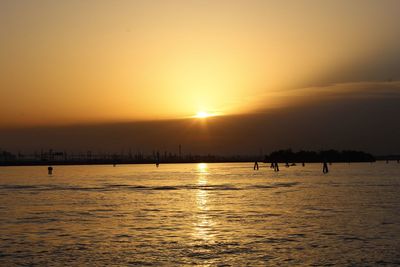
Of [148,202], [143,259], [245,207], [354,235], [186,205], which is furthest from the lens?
[148,202]

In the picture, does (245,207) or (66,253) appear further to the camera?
(245,207)

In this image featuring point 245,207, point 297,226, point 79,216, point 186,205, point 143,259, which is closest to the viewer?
point 143,259

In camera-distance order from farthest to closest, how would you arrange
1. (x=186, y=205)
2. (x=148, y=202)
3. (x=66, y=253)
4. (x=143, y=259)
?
(x=148, y=202), (x=186, y=205), (x=66, y=253), (x=143, y=259)

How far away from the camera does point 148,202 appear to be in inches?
1838

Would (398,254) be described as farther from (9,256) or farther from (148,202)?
(148,202)

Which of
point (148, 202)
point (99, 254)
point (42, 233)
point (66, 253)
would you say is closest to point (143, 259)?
point (99, 254)

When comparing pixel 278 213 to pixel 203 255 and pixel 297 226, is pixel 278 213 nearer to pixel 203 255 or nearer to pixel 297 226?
pixel 297 226

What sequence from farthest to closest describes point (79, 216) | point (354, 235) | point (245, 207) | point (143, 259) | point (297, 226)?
point (245, 207) → point (79, 216) → point (297, 226) → point (354, 235) → point (143, 259)

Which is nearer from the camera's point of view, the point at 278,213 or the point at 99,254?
the point at 99,254

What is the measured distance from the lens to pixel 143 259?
20.5m

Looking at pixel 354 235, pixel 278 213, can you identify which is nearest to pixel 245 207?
pixel 278 213

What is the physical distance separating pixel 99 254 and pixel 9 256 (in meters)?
3.56

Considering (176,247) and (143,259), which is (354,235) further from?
(143,259)

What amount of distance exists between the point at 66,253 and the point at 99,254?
142 cm
